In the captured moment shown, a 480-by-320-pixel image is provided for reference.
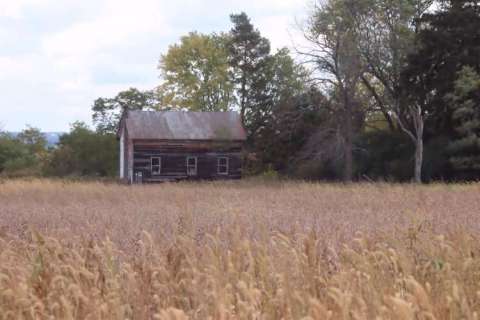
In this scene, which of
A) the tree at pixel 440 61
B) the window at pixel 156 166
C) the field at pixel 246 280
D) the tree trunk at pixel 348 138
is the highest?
the tree at pixel 440 61

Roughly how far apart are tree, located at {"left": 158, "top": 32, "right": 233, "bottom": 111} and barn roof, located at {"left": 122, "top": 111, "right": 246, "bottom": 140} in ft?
42.2

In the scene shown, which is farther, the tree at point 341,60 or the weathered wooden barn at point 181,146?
the weathered wooden barn at point 181,146

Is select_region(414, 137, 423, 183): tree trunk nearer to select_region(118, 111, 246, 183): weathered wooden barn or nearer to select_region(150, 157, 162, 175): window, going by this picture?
select_region(118, 111, 246, 183): weathered wooden barn

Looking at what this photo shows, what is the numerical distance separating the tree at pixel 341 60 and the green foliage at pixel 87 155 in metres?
20.5

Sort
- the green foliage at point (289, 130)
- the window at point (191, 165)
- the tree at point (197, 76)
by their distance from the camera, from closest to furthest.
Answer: the green foliage at point (289, 130)
the window at point (191, 165)
the tree at point (197, 76)

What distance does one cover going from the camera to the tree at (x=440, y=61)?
1197 inches

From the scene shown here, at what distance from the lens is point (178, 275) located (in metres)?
4.64

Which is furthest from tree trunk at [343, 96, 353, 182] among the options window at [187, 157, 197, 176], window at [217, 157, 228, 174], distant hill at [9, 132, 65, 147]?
distant hill at [9, 132, 65, 147]

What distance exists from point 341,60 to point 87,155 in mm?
23033

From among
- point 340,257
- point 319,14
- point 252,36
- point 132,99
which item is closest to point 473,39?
point 319,14

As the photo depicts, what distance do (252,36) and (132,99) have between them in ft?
40.9

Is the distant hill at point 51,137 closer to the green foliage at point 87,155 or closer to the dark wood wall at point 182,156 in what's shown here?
the green foliage at point 87,155

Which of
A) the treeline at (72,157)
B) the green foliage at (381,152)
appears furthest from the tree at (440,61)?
the treeline at (72,157)

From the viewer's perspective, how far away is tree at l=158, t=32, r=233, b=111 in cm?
5466
